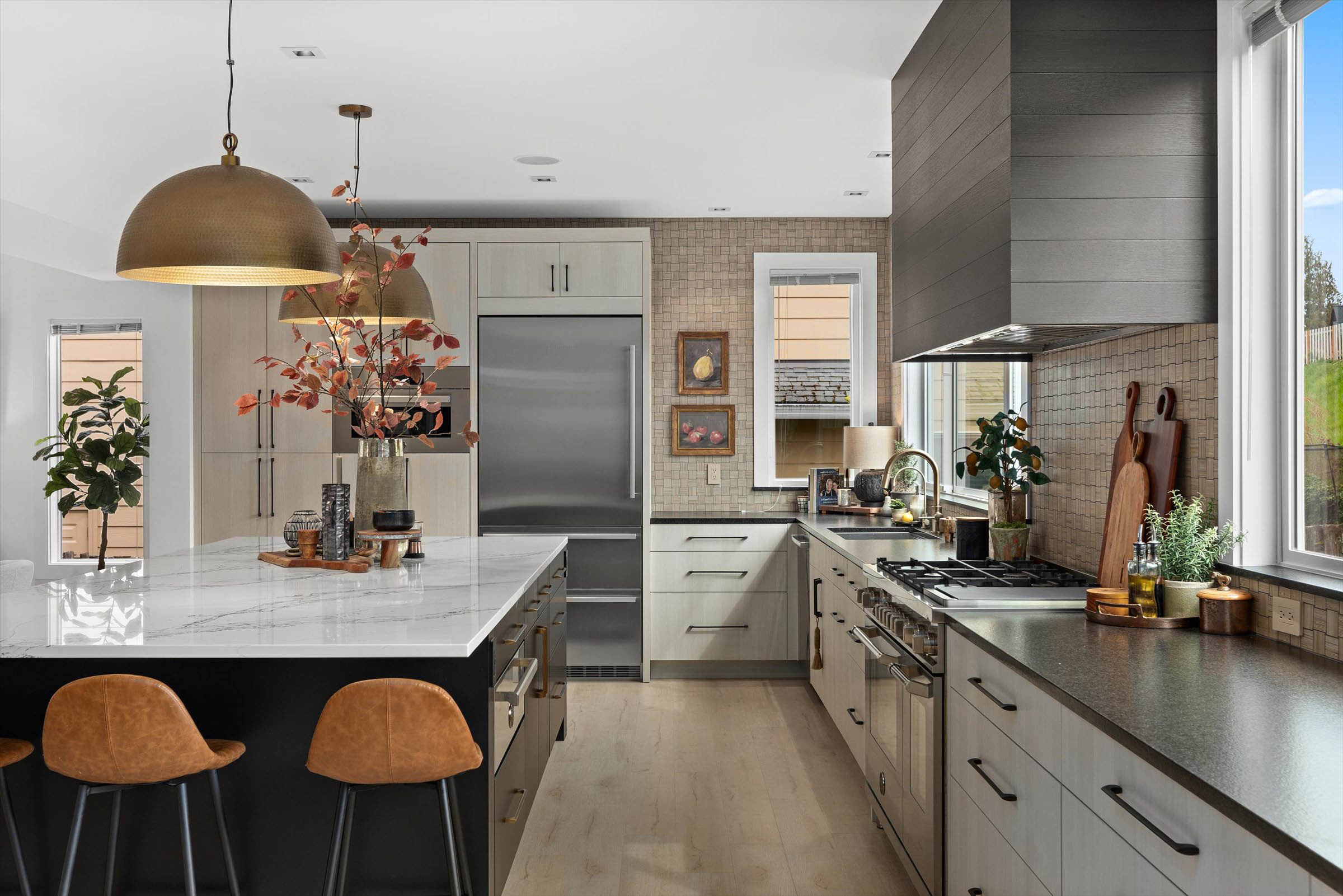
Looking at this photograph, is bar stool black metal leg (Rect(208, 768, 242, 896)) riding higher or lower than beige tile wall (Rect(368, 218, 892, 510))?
lower

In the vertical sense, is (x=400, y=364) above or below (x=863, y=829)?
above

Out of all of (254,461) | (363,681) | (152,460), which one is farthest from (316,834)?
(152,460)

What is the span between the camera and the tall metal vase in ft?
10.0

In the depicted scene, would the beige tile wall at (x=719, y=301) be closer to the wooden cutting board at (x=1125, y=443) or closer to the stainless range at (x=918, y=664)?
the stainless range at (x=918, y=664)

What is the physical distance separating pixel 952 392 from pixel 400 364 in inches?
114

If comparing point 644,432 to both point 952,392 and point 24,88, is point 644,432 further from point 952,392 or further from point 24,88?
point 24,88

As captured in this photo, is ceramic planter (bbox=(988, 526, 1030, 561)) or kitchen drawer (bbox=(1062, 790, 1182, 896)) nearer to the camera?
kitchen drawer (bbox=(1062, 790, 1182, 896))

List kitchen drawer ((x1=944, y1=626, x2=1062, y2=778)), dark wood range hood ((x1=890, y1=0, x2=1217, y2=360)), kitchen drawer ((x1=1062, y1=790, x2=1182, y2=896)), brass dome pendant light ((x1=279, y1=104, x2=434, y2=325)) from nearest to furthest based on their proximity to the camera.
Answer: kitchen drawer ((x1=1062, y1=790, x2=1182, y2=896))
kitchen drawer ((x1=944, y1=626, x2=1062, y2=778))
dark wood range hood ((x1=890, y1=0, x2=1217, y2=360))
brass dome pendant light ((x1=279, y1=104, x2=434, y2=325))

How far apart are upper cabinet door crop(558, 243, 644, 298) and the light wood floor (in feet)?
7.01

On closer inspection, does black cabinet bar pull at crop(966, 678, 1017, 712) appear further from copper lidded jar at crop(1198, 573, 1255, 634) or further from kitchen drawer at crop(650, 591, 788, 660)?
kitchen drawer at crop(650, 591, 788, 660)

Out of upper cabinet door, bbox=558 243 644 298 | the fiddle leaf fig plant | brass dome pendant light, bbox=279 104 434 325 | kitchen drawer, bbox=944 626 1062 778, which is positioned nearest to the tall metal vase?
brass dome pendant light, bbox=279 104 434 325

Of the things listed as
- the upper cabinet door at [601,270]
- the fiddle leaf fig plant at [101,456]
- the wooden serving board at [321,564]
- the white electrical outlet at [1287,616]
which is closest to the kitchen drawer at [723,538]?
the upper cabinet door at [601,270]

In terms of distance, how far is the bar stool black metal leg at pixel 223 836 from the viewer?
2.02m

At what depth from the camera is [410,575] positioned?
2.84 m
